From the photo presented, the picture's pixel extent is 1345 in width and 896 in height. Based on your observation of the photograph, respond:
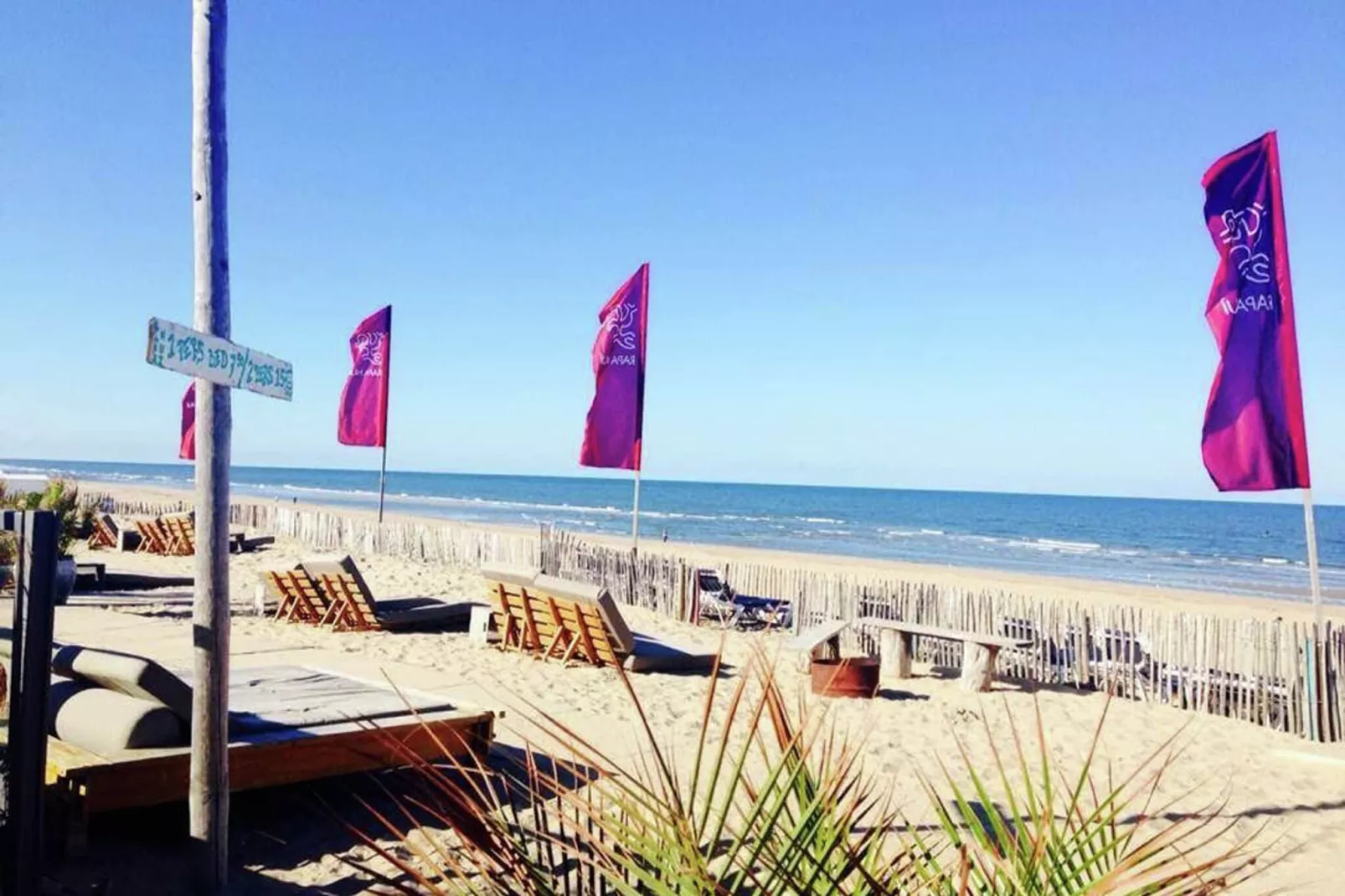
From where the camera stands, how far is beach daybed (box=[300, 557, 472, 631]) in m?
10.3

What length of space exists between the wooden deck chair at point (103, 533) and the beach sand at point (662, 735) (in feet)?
26.9

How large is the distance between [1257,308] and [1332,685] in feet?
10.1

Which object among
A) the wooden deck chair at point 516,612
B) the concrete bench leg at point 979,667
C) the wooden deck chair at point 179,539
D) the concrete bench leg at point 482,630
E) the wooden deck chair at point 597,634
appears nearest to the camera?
the wooden deck chair at point 597,634

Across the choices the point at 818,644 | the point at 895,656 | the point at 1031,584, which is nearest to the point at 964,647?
the point at 895,656

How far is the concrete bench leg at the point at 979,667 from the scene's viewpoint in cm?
903

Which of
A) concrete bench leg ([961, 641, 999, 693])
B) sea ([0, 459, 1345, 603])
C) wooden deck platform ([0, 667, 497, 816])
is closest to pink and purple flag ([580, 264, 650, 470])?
concrete bench leg ([961, 641, 999, 693])

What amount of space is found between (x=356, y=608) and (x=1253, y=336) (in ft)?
28.5

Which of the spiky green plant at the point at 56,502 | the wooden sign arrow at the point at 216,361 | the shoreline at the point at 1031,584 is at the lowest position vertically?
the shoreline at the point at 1031,584

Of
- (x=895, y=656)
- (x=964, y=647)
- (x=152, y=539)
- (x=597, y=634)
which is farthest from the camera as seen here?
(x=152, y=539)

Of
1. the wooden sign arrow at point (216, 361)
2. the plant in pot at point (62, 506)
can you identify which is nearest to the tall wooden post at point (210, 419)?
the wooden sign arrow at point (216, 361)

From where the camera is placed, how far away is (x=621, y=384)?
39.5ft

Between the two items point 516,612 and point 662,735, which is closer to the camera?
point 662,735

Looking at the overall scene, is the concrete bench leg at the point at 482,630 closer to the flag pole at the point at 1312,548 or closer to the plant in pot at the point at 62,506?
the plant in pot at the point at 62,506

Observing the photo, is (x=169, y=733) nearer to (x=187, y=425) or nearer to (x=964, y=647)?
(x=964, y=647)
